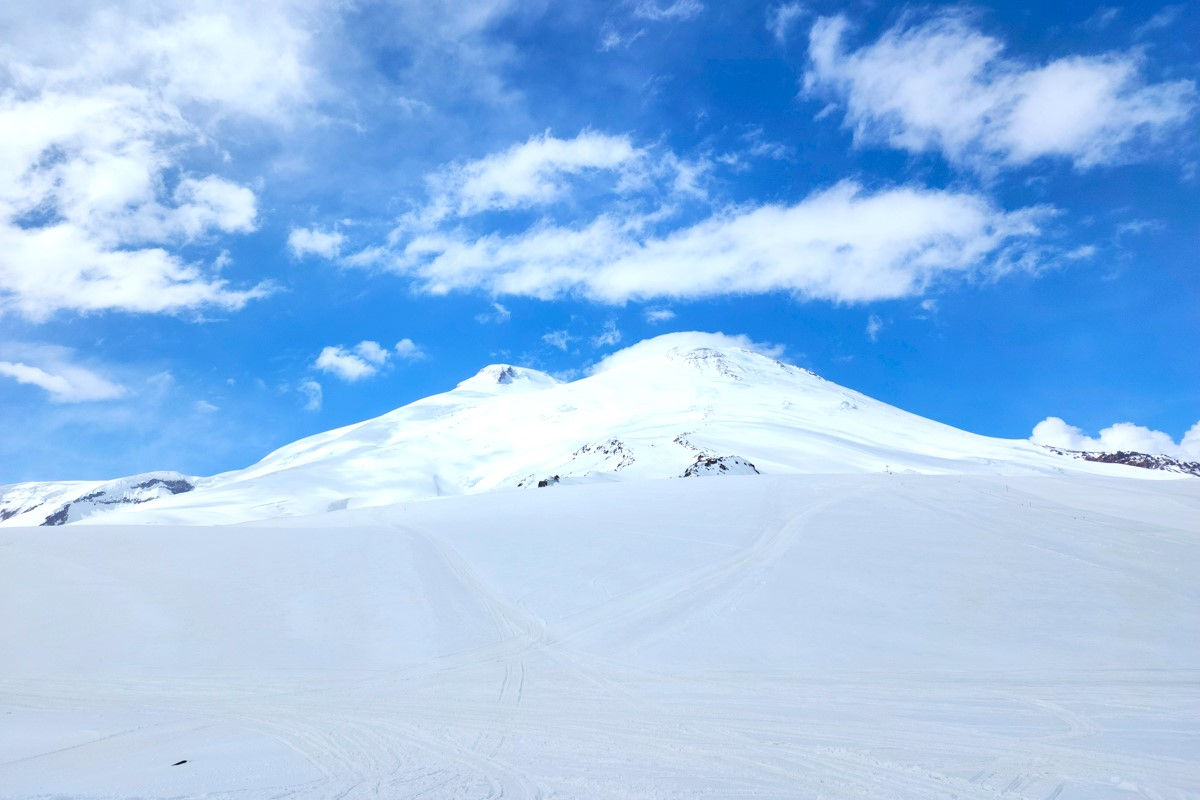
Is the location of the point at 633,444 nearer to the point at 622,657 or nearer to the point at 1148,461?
the point at 622,657

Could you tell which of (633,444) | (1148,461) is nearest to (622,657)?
(633,444)

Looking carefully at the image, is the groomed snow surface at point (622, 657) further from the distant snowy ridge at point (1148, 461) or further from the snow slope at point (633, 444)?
the distant snowy ridge at point (1148, 461)

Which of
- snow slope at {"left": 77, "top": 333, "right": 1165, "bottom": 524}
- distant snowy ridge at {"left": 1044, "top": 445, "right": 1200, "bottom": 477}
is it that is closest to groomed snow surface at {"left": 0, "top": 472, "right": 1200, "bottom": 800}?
snow slope at {"left": 77, "top": 333, "right": 1165, "bottom": 524}

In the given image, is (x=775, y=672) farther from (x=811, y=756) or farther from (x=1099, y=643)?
(x=1099, y=643)

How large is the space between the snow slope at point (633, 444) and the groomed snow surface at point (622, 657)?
26450 millimetres

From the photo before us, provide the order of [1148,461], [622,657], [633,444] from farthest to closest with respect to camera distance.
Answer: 1. [1148,461]
2. [633,444]
3. [622,657]

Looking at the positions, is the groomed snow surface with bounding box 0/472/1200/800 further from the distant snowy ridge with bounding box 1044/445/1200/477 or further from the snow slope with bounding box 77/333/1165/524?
the distant snowy ridge with bounding box 1044/445/1200/477

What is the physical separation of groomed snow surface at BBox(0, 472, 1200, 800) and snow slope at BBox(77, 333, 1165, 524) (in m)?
26.5

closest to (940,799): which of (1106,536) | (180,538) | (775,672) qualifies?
(775,672)

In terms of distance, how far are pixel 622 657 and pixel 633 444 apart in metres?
84.8

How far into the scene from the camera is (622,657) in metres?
11.8

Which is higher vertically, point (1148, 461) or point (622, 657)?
point (1148, 461)

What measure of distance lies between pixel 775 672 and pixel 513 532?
1183 cm

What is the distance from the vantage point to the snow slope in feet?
288
